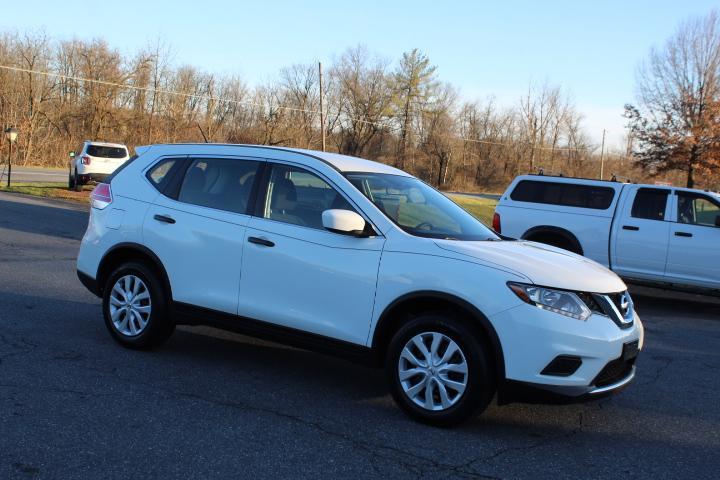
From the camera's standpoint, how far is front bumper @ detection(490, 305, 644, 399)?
4.22m

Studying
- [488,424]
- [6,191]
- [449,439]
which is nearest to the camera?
[449,439]

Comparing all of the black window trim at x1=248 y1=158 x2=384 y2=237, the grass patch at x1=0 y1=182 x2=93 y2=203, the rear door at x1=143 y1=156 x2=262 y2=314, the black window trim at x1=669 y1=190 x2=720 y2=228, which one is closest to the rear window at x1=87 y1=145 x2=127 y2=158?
the grass patch at x1=0 y1=182 x2=93 y2=203

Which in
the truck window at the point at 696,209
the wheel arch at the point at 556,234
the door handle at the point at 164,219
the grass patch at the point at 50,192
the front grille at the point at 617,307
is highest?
the truck window at the point at 696,209

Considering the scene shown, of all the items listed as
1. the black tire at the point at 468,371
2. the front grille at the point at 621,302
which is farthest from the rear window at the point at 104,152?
the front grille at the point at 621,302

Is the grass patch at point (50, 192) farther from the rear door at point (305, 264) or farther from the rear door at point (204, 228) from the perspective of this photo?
the rear door at point (305, 264)

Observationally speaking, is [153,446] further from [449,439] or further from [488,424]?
[488,424]

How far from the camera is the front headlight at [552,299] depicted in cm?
429

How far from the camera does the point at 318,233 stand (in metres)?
5.04

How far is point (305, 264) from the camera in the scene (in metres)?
5.01

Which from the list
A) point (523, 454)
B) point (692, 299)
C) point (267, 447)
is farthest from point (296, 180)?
point (692, 299)

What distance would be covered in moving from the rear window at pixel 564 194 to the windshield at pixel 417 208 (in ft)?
19.3

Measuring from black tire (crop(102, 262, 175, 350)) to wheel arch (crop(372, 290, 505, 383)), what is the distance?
2.04 m

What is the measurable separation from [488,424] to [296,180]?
7.63 feet

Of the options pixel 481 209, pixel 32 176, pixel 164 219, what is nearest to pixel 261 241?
pixel 164 219
